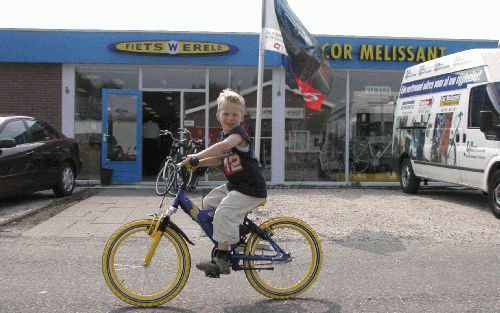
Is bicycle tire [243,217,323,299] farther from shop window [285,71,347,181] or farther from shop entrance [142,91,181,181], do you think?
shop entrance [142,91,181,181]

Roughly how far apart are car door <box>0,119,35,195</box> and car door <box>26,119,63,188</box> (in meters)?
0.19

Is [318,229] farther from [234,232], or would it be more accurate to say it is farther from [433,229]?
[234,232]

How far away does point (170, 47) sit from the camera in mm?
13266

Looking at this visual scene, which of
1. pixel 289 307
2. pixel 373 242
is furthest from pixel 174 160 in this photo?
pixel 289 307

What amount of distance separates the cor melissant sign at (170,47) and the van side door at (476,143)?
20.6 feet

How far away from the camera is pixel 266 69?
13.8 m

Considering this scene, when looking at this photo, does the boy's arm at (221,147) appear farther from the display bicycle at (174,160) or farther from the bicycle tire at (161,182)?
the bicycle tire at (161,182)

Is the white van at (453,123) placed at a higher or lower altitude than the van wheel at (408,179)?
higher

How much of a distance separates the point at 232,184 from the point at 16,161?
6.10 meters

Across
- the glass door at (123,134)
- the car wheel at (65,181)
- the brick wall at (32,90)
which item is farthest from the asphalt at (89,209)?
the brick wall at (32,90)

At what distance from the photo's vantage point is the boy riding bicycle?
4.38m

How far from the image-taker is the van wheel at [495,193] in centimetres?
881

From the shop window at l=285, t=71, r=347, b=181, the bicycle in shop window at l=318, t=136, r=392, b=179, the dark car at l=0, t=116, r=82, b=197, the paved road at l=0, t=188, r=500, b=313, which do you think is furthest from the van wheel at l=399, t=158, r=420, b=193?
the dark car at l=0, t=116, r=82, b=197

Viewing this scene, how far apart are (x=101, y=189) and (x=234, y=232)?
864 centimetres
